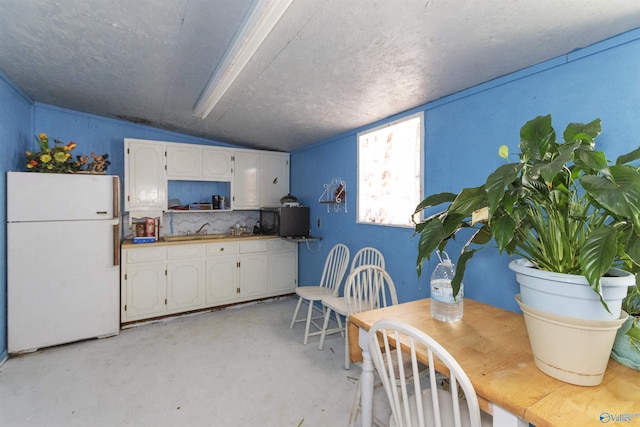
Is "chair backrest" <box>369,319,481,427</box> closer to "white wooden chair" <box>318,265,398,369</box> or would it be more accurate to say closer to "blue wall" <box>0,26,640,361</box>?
"white wooden chair" <box>318,265,398,369</box>

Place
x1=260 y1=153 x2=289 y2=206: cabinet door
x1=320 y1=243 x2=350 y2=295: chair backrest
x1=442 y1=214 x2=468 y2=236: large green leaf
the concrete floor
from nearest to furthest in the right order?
x1=442 y1=214 x2=468 y2=236: large green leaf
the concrete floor
x1=320 y1=243 x2=350 y2=295: chair backrest
x1=260 y1=153 x2=289 y2=206: cabinet door

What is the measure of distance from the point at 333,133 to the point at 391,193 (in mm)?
1079

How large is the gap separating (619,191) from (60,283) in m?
3.80

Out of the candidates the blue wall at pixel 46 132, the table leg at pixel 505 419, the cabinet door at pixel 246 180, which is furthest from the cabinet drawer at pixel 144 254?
the table leg at pixel 505 419

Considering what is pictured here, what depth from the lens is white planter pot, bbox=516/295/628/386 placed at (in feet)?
2.83

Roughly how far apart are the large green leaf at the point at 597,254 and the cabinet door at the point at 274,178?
3.71 meters

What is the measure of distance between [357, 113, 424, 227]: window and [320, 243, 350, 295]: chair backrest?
1.32 feet

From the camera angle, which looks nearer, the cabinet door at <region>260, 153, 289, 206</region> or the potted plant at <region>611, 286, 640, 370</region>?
the potted plant at <region>611, 286, 640, 370</region>

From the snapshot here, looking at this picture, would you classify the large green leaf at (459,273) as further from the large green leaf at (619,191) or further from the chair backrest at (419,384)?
the large green leaf at (619,191)

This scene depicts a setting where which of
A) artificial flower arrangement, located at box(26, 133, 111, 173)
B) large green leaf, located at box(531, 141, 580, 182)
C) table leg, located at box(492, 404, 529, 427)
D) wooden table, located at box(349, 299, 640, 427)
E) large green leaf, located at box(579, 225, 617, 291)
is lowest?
table leg, located at box(492, 404, 529, 427)

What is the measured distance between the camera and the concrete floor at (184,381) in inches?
71.4

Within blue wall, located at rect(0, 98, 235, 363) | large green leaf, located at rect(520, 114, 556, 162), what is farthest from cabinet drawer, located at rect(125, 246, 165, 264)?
large green leaf, located at rect(520, 114, 556, 162)

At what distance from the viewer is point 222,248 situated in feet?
11.8

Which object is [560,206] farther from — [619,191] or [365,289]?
[365,289]
